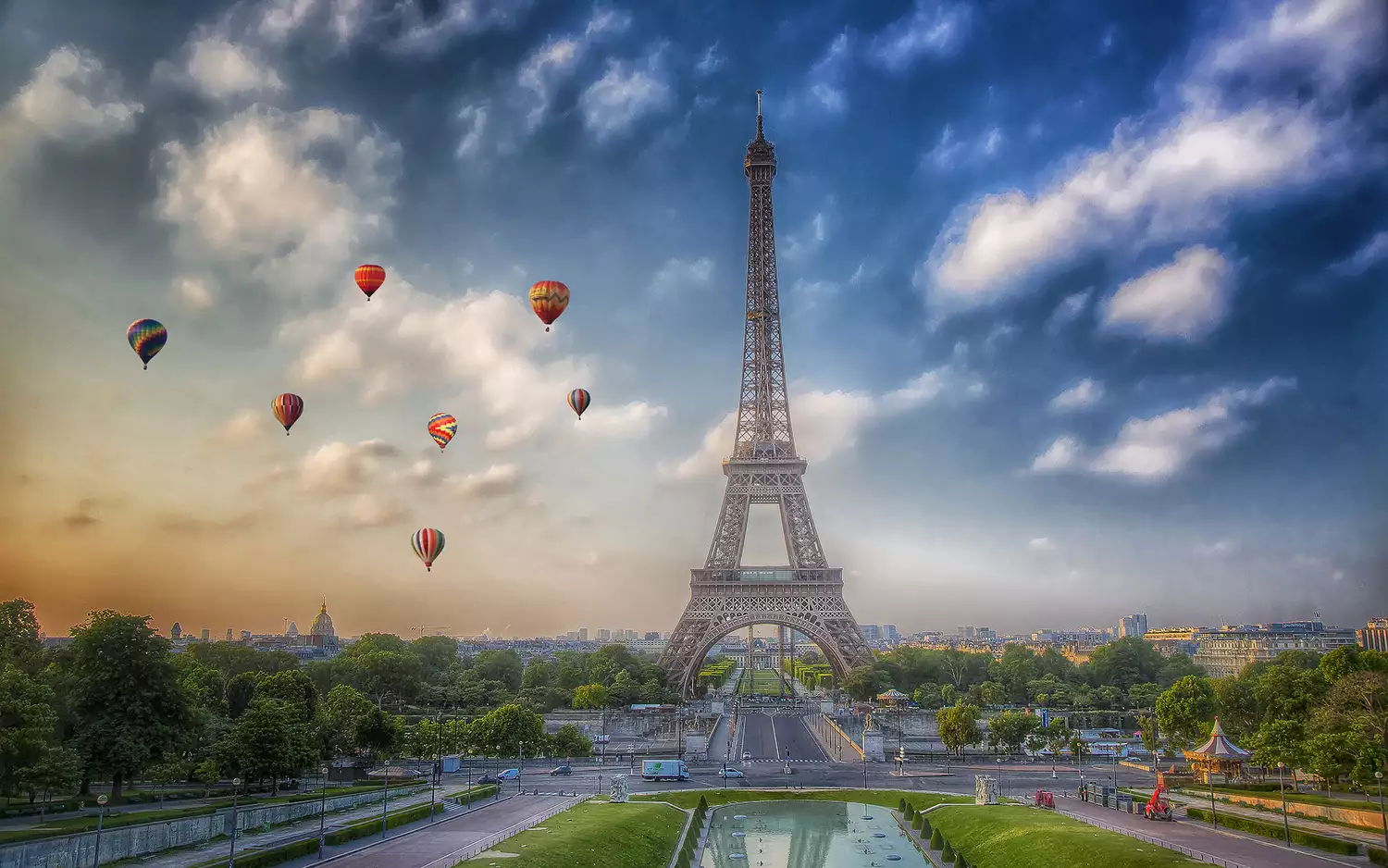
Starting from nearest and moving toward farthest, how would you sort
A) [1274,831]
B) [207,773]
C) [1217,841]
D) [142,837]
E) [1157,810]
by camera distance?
[142,837], [1217,841], [1274,831], [1157,810], [207,773]

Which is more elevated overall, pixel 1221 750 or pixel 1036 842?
pixel 1221 750

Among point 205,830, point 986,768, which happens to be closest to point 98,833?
point 205,830

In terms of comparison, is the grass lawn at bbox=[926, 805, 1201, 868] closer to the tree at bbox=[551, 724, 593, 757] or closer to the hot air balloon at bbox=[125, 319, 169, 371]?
the tree at bbox=[551, 724, 593, 757]

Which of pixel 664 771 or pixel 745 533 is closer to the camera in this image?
pixel 664 771

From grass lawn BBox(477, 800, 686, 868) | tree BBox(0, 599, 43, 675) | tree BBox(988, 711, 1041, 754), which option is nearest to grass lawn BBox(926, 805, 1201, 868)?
grass lawn BBox(477, 800, 686, 868)

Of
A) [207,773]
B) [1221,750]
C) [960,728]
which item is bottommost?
[960,728]

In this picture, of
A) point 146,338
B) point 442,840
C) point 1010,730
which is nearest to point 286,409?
point 146,338

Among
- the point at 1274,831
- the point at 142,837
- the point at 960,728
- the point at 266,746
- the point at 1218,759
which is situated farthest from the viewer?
the point at 960,728

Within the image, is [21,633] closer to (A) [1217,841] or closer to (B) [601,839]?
(B) [601,839]

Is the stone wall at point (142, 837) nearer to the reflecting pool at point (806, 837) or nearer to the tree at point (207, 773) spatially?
the tree at point (207, 773)
